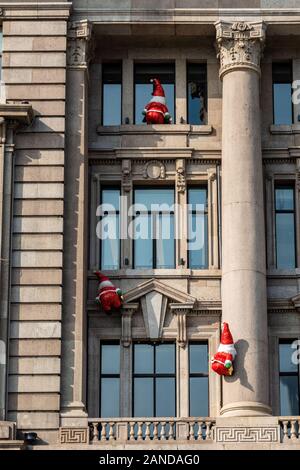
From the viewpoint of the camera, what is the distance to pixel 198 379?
5519cm

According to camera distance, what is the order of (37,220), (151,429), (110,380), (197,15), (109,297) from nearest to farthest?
(151,429) < (37,220) < (109,297) < (110,380) < (197,15)

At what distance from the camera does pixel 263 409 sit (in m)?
52.9

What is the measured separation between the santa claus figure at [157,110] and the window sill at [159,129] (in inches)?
8.9

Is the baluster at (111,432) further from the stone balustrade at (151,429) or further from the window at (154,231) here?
the window at (154,231)

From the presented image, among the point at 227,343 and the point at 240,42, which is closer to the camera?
the point at 227,343

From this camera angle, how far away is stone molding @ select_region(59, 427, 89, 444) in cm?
5247

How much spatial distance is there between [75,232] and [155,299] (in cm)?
322

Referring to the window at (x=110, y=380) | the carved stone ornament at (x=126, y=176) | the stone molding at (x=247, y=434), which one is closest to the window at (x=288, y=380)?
the stone molding at (x=247, y=434)

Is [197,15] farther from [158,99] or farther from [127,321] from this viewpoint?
[127,321]

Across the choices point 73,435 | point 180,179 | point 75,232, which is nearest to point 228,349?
point 73,435

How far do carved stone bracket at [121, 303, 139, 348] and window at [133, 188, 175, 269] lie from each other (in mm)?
1716

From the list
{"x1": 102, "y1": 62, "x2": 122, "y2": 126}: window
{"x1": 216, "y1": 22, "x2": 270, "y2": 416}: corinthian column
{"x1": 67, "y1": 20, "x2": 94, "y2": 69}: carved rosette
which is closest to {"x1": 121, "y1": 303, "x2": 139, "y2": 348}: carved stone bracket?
{"x1": 216, "y1": 22, "x2": 270, "y2": 416}: corinthian column

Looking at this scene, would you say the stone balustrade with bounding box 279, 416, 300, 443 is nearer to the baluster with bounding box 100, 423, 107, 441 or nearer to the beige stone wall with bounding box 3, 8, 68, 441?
the baluster with bounding box 100, 423, 107, 441

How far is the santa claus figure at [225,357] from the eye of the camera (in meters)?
53.3
